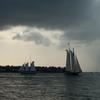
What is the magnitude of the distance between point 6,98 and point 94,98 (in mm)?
17783

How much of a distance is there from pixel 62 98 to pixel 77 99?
Result: 3.58 meters

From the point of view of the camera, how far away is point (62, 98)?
272ft

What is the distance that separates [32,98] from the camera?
8256cm

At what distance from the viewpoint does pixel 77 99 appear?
80.8 metres

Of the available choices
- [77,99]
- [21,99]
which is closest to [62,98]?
[77,99]

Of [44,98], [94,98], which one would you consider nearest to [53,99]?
[44,98]

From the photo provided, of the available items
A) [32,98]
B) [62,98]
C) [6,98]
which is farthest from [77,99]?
[6,98]

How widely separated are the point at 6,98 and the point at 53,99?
953 centimetres

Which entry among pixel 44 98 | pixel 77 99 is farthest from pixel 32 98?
pixel 77 99

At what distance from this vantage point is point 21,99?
260ft

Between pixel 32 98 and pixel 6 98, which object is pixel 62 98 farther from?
pixel 6 98

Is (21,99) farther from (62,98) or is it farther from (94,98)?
(94,98)

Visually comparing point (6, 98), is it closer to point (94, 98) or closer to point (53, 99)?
point (53, 99)

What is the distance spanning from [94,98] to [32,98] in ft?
41.3
